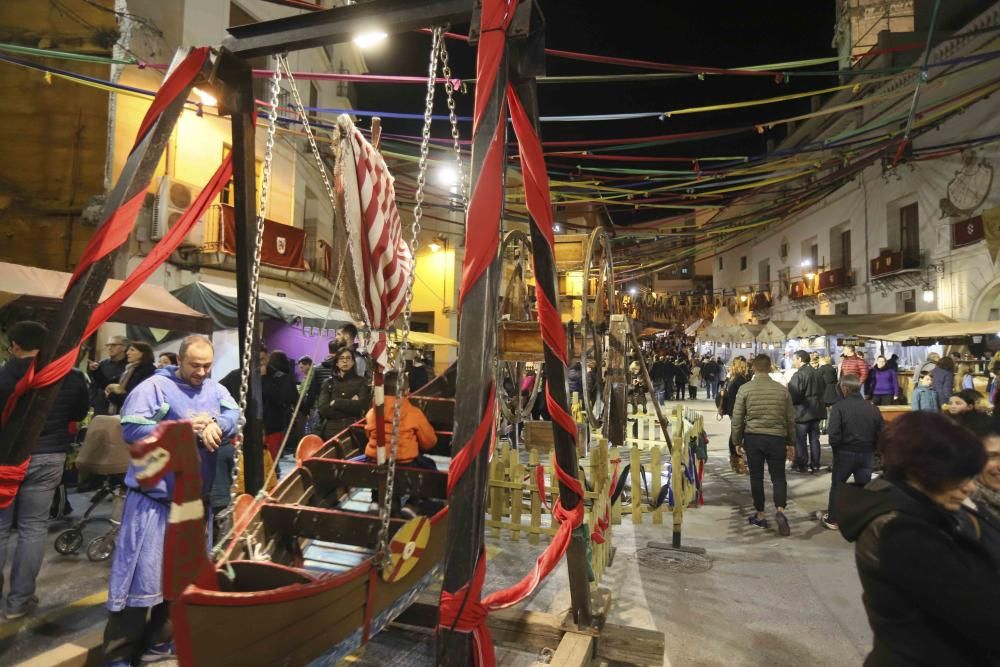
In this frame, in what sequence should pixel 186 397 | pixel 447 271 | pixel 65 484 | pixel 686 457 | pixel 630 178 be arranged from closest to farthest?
pixel 186 397 → pixel 65 484 → pixel 686 457 → pixel 630 178 → pixel 447 271

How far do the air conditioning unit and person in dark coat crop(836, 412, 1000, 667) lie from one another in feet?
39.0

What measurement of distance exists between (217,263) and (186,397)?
33.4ft

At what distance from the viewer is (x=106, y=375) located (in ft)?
24.2

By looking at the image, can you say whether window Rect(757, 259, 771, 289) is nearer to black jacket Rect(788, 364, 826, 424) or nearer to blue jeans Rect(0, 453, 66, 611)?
black jacket Rect(788, 364, 826, 424)

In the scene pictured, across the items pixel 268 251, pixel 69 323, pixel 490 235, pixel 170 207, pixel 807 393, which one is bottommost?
pixel 807 393

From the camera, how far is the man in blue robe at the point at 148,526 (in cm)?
305

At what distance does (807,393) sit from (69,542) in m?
10.6

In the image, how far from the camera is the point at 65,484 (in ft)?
21.0

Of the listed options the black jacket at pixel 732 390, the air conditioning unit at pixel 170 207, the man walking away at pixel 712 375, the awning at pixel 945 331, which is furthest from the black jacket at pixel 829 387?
the air conditioning unit at pixel 170 207

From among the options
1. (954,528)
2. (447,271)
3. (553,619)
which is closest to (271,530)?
(553,619)

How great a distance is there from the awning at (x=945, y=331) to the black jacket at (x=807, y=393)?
5620 mm

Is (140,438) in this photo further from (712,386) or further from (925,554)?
(712,386)

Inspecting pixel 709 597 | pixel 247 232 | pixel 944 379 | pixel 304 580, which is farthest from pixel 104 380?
pixel 944 379

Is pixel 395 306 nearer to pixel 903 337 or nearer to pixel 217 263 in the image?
pixel 217 263
